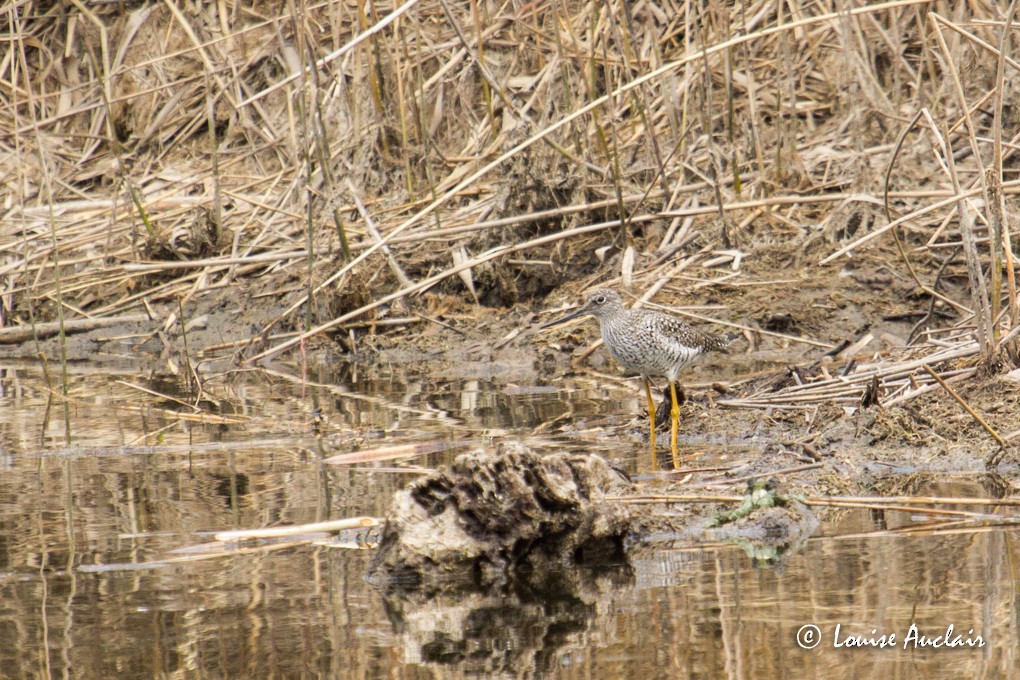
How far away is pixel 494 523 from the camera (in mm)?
4387

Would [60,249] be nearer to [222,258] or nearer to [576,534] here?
[222,258]

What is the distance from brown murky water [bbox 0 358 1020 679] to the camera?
3424mm

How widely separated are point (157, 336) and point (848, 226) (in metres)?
5.86

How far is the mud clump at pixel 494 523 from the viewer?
432 cm

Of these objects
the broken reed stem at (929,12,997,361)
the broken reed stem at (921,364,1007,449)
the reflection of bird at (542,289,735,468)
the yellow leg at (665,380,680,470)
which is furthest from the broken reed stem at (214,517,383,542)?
the broken reed stem at (929,12,997,361)

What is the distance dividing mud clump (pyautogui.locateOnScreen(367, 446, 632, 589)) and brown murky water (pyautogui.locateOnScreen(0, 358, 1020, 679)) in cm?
17

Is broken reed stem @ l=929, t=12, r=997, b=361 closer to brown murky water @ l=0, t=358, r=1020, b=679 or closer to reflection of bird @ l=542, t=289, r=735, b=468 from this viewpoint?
brown murky water @ l=0, t=358, r=1020, b=679

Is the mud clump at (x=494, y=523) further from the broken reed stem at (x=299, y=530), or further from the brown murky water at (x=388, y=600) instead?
the broken reed stem at (x=299, y=530)

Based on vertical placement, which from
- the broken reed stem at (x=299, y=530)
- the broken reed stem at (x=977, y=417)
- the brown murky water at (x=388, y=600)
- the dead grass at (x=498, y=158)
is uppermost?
the dead grass at (x=498, y=158)

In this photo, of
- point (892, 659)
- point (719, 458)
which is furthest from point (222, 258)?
point (892, 659)

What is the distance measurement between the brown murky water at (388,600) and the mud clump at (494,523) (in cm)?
17

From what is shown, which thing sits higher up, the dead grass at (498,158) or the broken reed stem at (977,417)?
the dead grass at (498,158)

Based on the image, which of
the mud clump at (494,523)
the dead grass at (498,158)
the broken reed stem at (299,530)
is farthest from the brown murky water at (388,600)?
the dead grass at (498,158)

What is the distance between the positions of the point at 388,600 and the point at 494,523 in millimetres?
495
